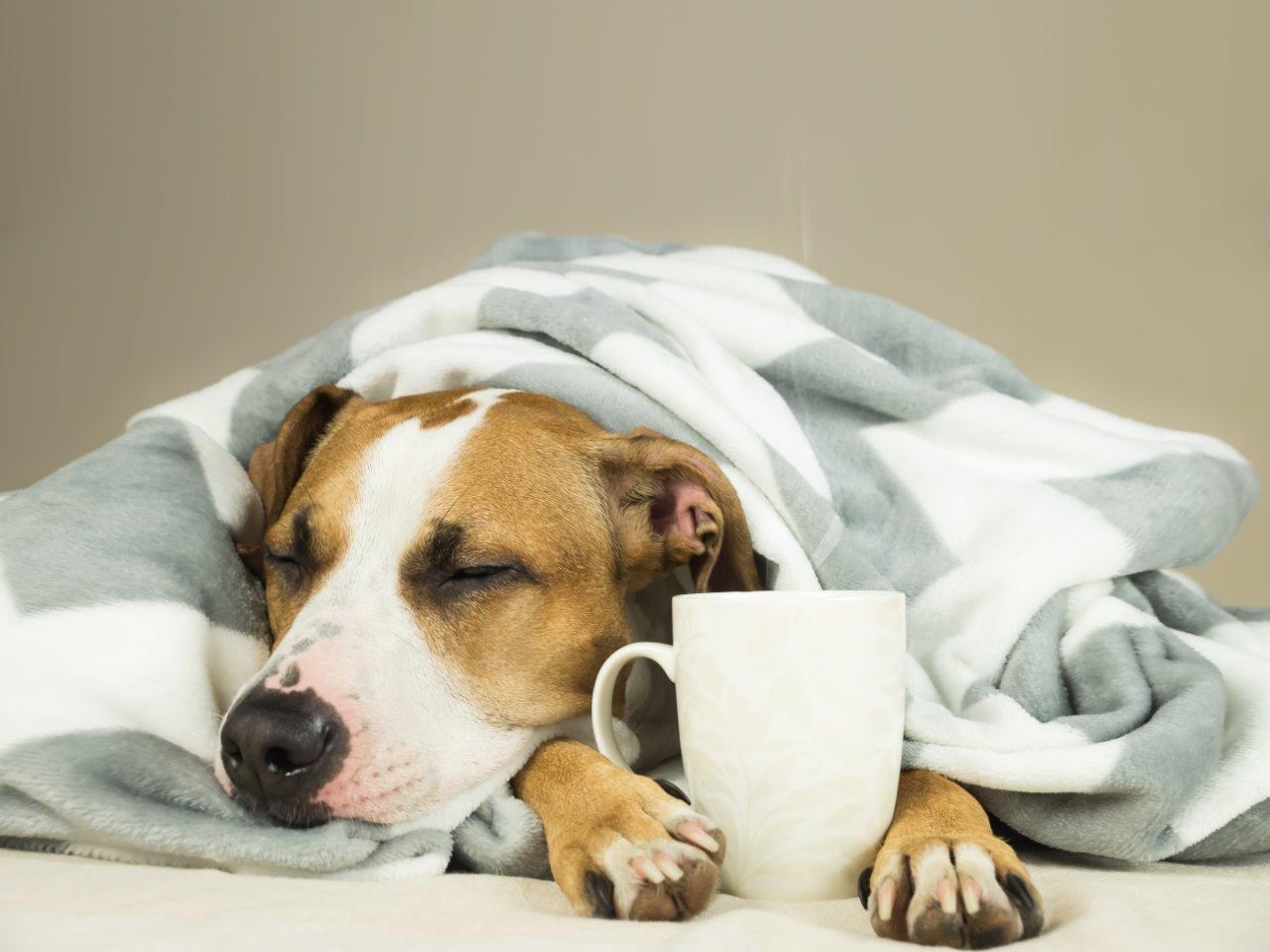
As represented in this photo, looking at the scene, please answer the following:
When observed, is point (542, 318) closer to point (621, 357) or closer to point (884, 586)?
point (621, 357)

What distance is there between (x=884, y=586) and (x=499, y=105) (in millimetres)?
2168

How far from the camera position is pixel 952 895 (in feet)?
2.63

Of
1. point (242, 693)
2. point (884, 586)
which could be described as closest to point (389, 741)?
point (242, 693)

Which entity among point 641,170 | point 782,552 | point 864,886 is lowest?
point 864,886

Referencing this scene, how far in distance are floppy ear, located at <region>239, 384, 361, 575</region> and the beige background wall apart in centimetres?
160

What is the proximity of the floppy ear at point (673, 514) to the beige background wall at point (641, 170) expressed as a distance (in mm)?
1649

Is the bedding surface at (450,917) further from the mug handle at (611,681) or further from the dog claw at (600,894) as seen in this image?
the mug handle at (611,681)

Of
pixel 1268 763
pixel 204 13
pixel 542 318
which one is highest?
pixel 204 13

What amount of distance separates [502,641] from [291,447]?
480 millimetres

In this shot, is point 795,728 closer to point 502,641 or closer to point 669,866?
point 669,866

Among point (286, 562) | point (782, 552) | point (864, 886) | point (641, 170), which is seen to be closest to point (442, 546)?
point (286, 562)

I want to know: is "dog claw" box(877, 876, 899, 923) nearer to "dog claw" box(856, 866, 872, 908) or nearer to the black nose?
"dog claw" box(856, 866, 872, 908)

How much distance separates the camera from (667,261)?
1791mm

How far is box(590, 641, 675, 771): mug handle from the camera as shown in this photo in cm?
97
